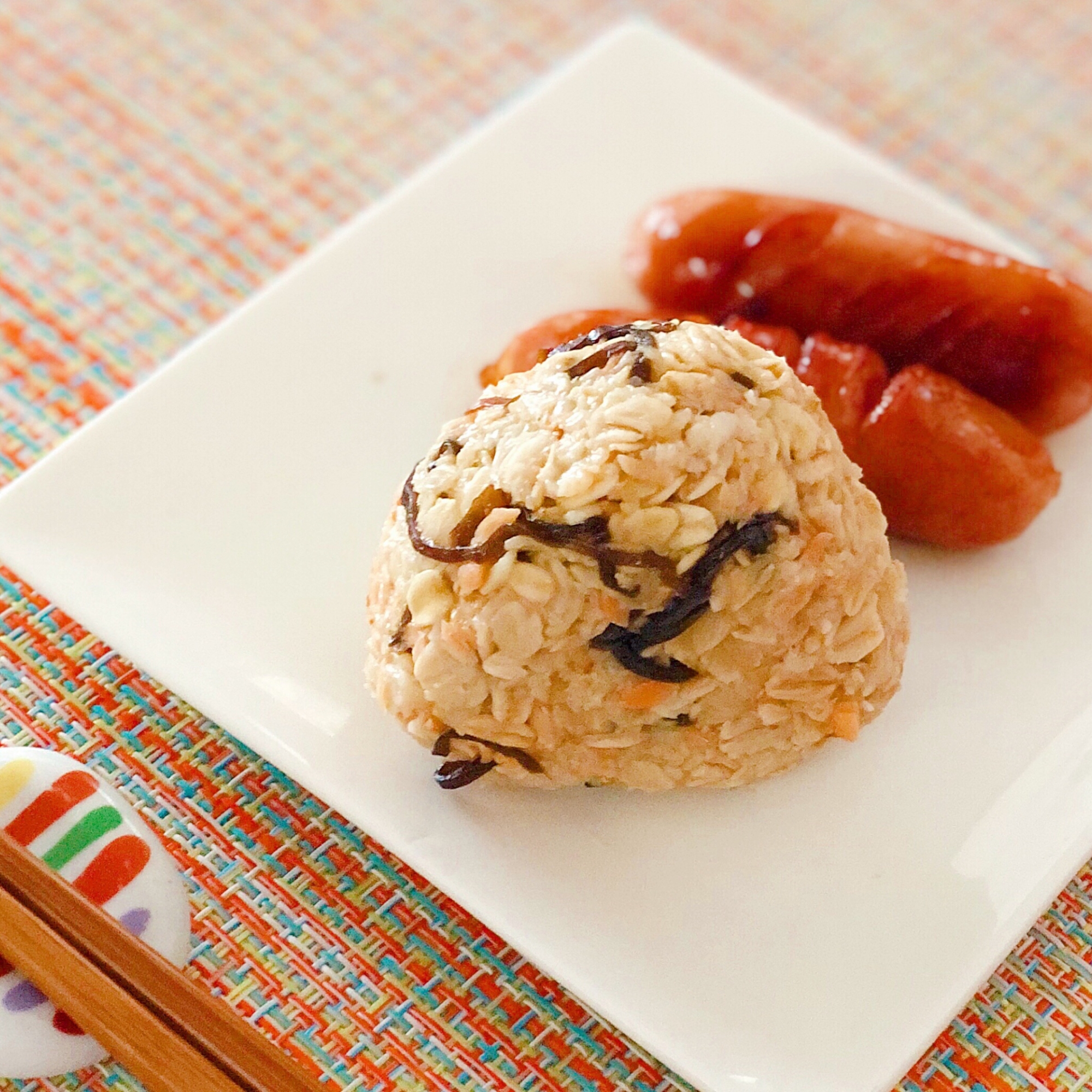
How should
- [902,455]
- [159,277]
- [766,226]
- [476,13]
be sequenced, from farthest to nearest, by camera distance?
[476,13], [159,277], [766,226], [902,455]

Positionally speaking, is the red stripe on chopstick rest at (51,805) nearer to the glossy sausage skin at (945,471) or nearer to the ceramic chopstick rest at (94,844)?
the ceramic chopstick rest at (94,844)

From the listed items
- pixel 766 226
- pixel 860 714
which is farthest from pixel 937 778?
pixel 766 226

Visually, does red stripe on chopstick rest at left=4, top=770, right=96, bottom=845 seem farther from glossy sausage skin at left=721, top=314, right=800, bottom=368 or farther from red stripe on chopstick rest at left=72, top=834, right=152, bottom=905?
glossy sausage skin at left=721, top=314, right=800, bottom=368

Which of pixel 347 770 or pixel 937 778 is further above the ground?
pixel 937 778

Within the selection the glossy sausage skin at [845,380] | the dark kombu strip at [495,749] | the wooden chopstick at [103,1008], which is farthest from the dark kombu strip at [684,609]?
the wooden chopstick at [103,1008]

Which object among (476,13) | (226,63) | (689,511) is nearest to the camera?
(689,511)

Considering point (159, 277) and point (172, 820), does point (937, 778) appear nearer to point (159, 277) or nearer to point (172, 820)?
point (172, 820)

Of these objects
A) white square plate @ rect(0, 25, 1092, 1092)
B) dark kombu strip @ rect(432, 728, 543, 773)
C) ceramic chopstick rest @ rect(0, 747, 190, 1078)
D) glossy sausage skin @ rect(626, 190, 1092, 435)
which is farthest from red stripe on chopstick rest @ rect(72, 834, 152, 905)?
glossy sausage skin @ rect(626, 190, 1092, 435)

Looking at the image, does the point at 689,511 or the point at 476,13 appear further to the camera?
the point at 476,13
